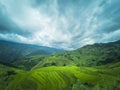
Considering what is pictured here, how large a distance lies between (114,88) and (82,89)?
70.4ft

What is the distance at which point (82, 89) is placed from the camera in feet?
389

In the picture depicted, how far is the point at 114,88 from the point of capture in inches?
4545
